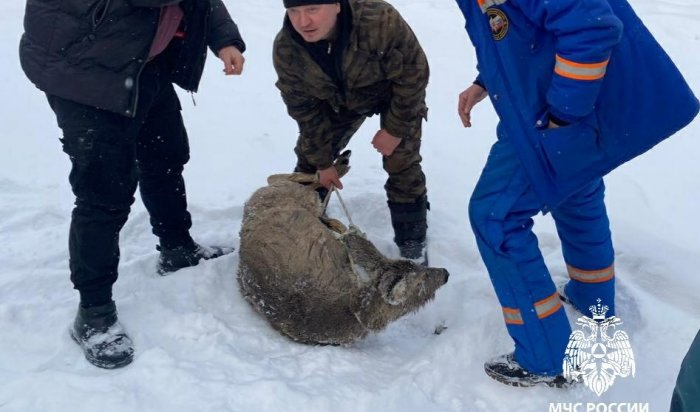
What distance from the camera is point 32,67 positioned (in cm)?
277

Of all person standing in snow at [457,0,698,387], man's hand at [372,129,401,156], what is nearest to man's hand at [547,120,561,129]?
person standing in snow at [457,0,698,387]

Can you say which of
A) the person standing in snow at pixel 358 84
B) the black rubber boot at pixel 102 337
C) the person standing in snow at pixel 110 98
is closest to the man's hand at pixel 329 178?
the person standing in snow at pixel 358 84

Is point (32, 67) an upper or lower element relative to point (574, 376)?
upper

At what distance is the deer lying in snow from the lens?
316cm

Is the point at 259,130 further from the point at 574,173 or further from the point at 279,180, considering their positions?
the point at 574,173

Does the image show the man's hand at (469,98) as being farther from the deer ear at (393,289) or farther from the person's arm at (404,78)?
the deer ear at (393,289)

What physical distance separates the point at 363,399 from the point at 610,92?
5.02 feet

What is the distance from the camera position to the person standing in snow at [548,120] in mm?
2234

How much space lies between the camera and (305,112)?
3562mm

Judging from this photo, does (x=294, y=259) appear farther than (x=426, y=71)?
No


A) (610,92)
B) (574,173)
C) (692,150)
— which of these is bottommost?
(692,150)

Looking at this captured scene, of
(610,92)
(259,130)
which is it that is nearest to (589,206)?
(610,92)

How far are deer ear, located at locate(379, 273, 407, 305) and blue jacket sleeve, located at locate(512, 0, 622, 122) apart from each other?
3.94 feet

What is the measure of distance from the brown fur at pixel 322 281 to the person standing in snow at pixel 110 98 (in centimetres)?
64
